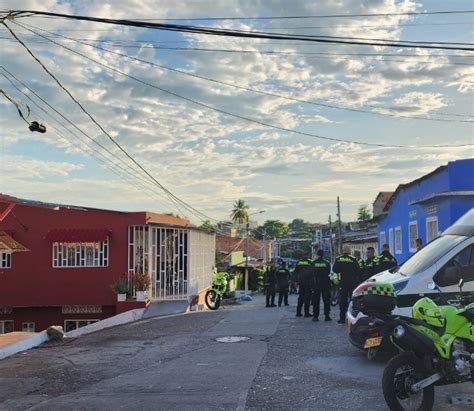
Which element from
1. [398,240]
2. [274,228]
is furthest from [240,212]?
[398,240]

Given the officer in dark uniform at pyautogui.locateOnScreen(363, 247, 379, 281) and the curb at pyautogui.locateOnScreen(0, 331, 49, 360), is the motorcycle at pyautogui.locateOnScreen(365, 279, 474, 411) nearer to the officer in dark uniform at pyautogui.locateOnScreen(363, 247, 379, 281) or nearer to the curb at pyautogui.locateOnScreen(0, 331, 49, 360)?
the curb at pyautogui.locateOnScreen(0, 331, 49, 360)

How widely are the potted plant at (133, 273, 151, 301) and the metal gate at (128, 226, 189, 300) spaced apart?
0.84m

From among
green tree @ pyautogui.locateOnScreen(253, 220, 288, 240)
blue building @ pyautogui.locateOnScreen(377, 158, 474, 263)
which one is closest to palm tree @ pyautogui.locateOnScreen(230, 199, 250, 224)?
green tree @ pyautogui.locateOnScreen(253, 220, 288, 240)

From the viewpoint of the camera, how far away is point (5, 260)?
2045cm

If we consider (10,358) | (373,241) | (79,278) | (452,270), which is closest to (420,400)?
(452,270)

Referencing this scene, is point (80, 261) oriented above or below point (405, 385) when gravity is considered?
above

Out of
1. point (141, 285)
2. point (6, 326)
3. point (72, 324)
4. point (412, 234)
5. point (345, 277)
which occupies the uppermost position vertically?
point (412, 234)

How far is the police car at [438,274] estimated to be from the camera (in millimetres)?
7293

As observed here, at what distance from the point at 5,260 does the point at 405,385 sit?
18.4 m

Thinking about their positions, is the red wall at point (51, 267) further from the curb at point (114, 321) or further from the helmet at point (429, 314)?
the helmet at point (429, 314)

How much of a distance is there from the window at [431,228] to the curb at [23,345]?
1109 centimetres

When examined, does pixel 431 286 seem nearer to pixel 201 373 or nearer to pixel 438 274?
pixel 438 274

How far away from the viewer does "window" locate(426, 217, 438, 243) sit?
16233 millimetres

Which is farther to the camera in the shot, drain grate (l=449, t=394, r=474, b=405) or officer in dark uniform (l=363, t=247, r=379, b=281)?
officer in dark uniform (l=363, t=247, r=379, b=281)
